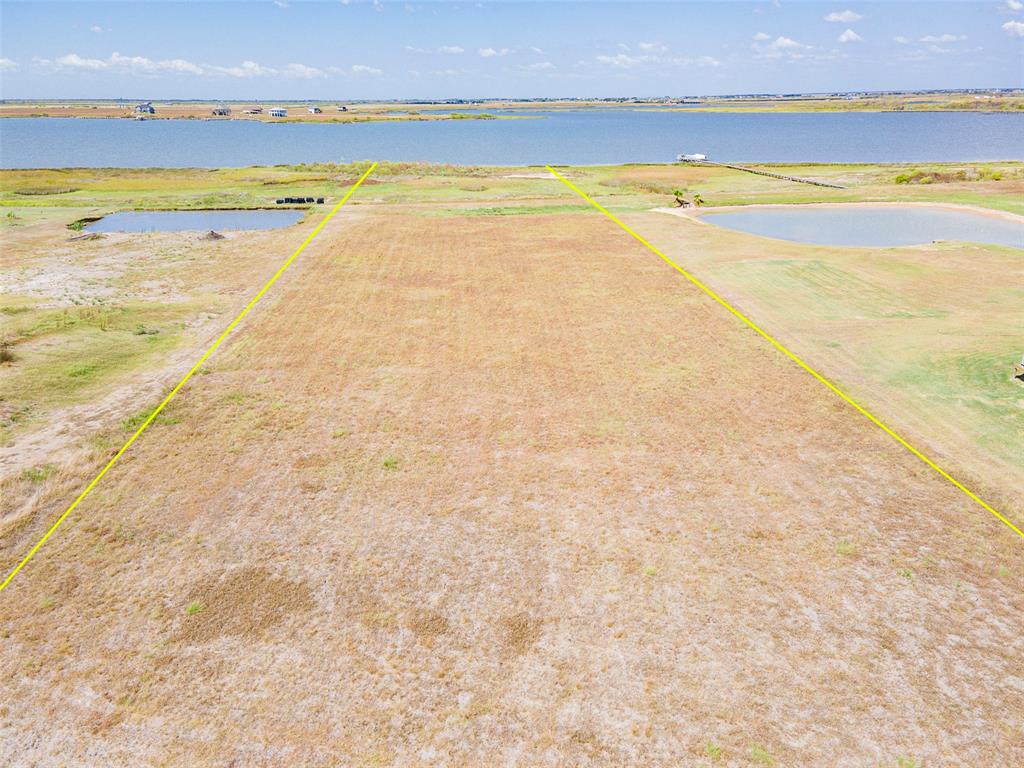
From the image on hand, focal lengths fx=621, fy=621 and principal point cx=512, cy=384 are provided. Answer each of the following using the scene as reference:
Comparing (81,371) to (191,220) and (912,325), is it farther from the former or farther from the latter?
(191,220)

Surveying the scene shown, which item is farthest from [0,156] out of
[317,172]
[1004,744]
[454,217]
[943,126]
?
[943,126]

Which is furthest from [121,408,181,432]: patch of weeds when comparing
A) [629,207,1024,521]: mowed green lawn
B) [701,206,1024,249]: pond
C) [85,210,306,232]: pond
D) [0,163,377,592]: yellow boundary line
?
[701,206,1024,249]: pond

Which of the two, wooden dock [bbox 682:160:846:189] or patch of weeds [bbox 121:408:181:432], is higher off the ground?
wooden dock [bbox 682:160:846:189]

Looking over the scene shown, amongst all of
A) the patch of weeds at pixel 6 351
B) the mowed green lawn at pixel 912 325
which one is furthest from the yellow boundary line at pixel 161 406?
the mowed green lawn at pixel 912 325

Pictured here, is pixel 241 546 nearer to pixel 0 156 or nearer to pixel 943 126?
pixel 0 156

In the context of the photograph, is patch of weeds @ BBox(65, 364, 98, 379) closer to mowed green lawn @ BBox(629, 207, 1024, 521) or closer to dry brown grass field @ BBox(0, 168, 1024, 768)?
dry brown grass field @ BBox(0, 168, 1024, 768)

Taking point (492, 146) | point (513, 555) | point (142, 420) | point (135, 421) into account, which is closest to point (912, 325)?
point (513, 555)
